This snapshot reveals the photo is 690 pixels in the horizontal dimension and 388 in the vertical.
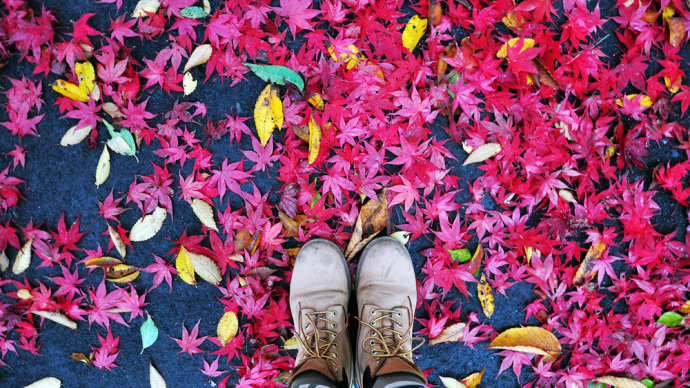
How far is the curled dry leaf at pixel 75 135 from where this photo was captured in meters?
1.56

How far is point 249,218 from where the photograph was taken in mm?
1518

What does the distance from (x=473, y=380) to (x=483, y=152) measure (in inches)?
40.0

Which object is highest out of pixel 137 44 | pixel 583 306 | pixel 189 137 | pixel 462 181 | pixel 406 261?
pixel 137 44

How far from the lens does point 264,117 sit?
151 centimetres

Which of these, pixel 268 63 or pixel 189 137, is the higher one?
pixel 268 63

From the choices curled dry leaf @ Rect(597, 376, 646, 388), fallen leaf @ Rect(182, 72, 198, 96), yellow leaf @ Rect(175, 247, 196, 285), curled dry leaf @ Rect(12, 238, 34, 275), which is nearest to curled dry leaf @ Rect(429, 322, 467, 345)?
curled dry leaf @ Rect(597, 376, 646, 388)

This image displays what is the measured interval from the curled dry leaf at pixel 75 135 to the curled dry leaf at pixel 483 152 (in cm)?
168

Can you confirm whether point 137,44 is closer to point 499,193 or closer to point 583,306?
point 499,193

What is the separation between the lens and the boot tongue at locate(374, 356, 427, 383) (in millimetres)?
1321

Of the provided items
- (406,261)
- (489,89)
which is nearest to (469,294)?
(406,261)

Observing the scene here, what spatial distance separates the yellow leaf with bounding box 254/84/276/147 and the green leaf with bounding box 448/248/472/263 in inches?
36.9

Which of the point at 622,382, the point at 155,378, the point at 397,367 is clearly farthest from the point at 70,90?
the point at 622,382

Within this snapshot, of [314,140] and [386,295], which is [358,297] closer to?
A: [386,295]

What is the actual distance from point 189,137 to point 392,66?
916mm
